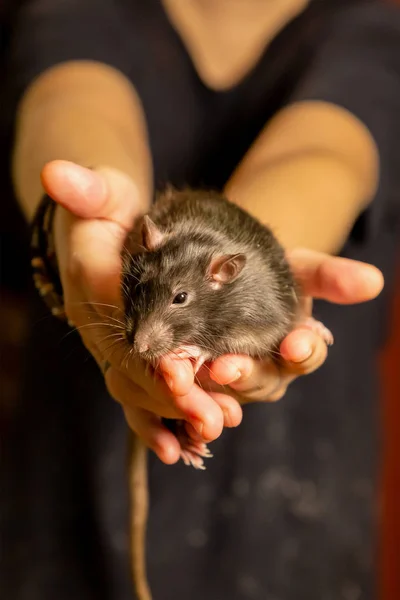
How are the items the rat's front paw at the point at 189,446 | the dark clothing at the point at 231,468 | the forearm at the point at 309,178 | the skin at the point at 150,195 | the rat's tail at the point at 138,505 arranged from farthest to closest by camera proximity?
the dark clothing at the point at 231,468 < the forearm at the point at 309,178 < the rat's tail at the point at 138,505 < the rat's front paw at the point at 189,446 < the skin at the point at 150,195

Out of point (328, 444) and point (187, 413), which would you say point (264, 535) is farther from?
point (187, 413)

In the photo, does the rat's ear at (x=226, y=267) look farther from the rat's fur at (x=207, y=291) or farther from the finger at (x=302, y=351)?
the finger at (x=302, y=351)

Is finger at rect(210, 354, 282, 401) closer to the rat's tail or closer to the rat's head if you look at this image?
the rat's head

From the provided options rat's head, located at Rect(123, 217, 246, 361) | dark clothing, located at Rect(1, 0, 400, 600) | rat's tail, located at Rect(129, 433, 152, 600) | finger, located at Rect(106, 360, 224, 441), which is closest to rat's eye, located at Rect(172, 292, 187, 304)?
rat's head, located at Rect(123, 217, 246, 361)

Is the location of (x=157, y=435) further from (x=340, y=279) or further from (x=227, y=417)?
(x=340, y=279)

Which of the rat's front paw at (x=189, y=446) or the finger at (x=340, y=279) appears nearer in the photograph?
the finger at (x=340, y=279)

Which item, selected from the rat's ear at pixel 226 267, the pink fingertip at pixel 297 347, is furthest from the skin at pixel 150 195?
the rat's ear at pixel 226 267

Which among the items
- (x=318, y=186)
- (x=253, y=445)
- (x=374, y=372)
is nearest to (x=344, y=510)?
(x=253, y=445)
